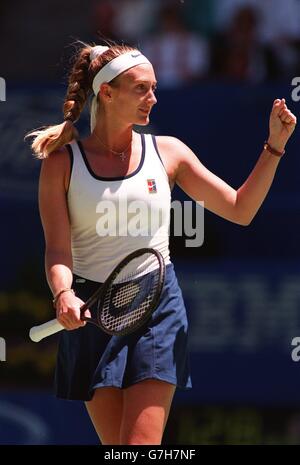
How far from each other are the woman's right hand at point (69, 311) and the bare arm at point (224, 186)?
68 cm

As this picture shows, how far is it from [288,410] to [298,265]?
102 cm

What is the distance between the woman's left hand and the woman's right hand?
953mm

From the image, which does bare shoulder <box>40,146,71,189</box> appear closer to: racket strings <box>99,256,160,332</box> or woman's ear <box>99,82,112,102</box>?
woman's ear <box>99,82,112,102</box>

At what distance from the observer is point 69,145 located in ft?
14.8

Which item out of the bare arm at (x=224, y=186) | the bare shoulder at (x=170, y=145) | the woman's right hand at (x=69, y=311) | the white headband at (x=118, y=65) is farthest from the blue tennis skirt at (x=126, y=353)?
the white headband at (x=118, y=65)

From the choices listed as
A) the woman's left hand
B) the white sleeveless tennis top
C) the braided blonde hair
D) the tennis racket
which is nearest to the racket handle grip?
the tennis racket

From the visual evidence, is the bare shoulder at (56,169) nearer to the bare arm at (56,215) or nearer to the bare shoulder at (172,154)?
the bare arm at (56,215)

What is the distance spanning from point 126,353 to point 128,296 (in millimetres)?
207

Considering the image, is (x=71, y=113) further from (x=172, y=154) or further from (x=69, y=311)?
(x=69, y=311)

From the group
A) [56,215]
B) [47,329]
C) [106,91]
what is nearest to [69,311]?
[47,329]

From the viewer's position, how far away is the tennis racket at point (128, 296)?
4.25 metres

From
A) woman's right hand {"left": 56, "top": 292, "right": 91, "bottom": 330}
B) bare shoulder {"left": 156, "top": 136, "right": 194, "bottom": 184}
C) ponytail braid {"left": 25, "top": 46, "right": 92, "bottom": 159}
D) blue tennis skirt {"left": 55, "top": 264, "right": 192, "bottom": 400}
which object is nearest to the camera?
woman's right hand {"left": 56, "top": 292, "right": 91, "bottom": 330}

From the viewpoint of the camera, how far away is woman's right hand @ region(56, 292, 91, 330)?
420 centimetres
